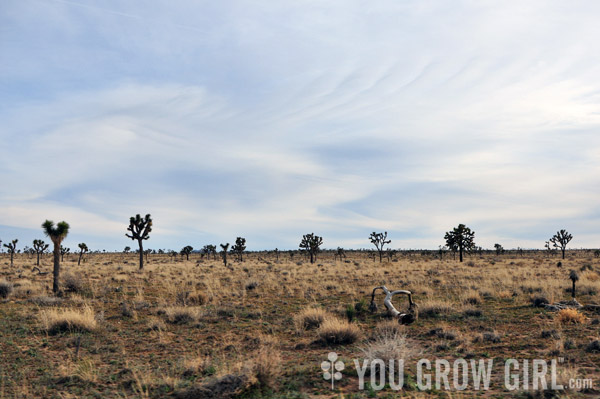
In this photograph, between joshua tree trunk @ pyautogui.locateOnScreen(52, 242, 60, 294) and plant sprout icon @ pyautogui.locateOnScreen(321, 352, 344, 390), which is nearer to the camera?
plant sprout icon @ pyautogui.locateOnScreen(321, 352, 344, 390)

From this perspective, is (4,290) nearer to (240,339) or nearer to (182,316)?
(182,316)

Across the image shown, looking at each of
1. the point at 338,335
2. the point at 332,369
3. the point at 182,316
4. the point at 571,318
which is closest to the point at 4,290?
the point at 182,316

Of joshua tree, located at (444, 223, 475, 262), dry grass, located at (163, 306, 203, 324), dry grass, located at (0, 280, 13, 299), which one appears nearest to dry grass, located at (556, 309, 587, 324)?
dry grass, located at (163, 306, 203, 324)

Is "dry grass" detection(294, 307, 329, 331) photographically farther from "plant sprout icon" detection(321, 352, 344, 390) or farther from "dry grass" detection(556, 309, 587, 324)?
"dry grass" detection(556, 309, 587, 324)

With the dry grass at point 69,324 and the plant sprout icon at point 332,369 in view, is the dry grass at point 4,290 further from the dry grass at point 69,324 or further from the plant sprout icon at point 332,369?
the plant sprout icon at point 332,369

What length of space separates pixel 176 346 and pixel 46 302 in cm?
1057

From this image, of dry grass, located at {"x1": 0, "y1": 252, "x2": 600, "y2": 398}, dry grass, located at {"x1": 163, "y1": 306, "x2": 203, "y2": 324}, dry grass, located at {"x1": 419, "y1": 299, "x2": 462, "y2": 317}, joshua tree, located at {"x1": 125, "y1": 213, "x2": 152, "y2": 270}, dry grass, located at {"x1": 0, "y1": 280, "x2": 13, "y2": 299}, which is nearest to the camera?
dry grass, located at {"x1": 0, "y1": 252, "x2": 600, "y2": 398}

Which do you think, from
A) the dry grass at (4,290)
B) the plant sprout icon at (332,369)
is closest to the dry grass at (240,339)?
the plant sprout icon at (332,369)

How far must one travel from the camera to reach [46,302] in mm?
18000

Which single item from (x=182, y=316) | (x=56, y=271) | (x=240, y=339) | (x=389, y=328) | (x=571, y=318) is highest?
(x=56, y=271)

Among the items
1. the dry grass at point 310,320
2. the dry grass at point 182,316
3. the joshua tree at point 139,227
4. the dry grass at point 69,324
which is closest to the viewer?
the dry grass at point 69,324

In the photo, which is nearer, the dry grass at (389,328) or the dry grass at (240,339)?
the dry grass at (240,339)

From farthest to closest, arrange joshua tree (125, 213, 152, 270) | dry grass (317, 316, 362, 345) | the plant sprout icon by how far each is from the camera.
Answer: joshua tree (125, 213, 152, 270) → dry grass (317, 316, 362, 345) → the plant sprout icon

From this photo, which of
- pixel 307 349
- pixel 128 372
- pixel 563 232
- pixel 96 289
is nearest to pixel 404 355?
pixel 307 349
